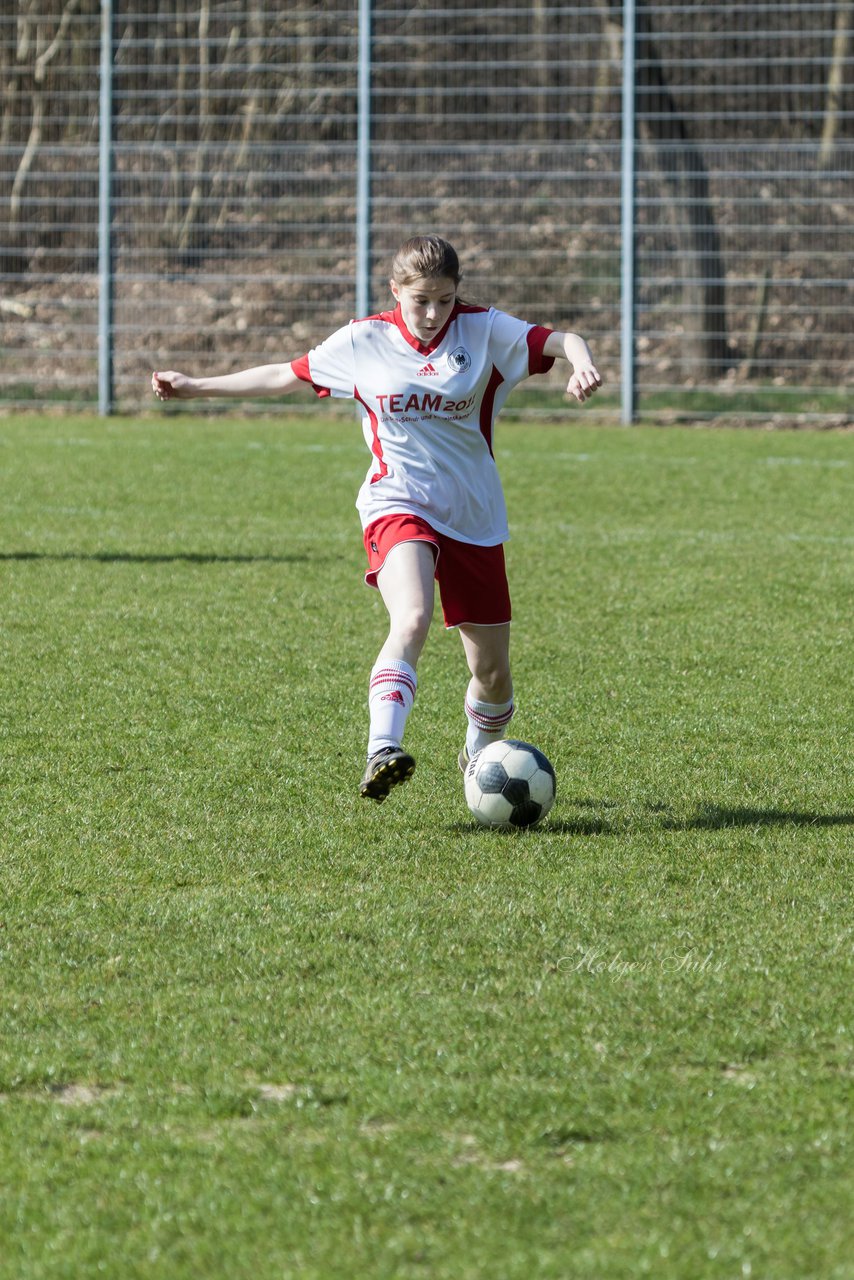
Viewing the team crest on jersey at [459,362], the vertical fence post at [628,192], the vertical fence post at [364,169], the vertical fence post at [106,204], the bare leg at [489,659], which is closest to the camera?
the team crest on jersey at [459,362]

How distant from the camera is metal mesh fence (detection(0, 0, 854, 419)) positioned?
1648 cm

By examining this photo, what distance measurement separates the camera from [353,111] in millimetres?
18547

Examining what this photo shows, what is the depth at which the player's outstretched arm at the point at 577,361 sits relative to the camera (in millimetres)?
4477

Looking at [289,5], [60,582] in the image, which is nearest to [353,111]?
[289,5]

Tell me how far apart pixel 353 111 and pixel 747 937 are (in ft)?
53.2

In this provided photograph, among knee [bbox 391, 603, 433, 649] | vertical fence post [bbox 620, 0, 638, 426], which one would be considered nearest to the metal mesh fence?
vertical fence post [bbox 620, 0, 638, 426]

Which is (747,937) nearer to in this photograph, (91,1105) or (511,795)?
(511,795)

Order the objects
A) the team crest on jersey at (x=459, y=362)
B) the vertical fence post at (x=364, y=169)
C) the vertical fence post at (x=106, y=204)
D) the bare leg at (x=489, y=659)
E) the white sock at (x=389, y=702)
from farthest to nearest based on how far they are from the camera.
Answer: the vertical fence post at (x=106, y=204), the vertical fence post at (x=364, y=169), the bare leg at (x=489, y=659), the team crest on jersey at (x=459, y=362), the white sock at (x=389, y=702)

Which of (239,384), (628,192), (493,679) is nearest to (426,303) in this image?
(239,384)

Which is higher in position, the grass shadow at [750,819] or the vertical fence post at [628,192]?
the vertical fence post at [628,192]

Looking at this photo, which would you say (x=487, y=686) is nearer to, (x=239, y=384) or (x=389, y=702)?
(x=389, y=702)

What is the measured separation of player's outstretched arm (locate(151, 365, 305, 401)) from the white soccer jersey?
200mm

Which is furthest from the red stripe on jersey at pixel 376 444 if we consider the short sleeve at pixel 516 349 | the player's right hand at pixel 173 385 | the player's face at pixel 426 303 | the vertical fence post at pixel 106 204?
the vertical fence post at pixel 106 204

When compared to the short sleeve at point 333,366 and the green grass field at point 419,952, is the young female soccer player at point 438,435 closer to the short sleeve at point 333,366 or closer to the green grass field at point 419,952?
the short sleeve at point 333,366
